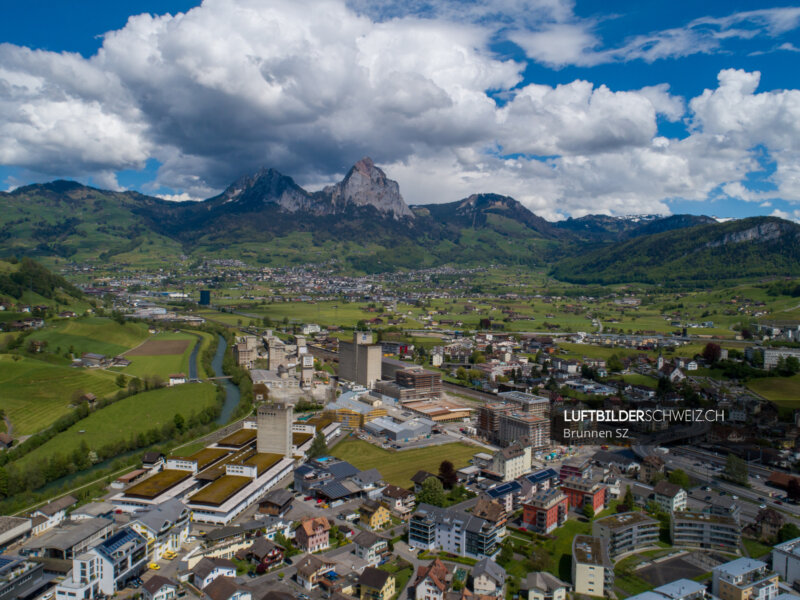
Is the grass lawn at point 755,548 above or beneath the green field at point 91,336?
beneath

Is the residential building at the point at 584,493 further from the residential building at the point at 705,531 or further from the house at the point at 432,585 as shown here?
the house at the point at 432,585

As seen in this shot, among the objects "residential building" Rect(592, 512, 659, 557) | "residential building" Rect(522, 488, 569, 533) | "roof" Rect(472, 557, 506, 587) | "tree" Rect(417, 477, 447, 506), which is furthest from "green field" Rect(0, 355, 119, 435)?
"residential building" Rect(592, 512, 659, 557)

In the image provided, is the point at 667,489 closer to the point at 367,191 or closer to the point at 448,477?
the point at 448,477

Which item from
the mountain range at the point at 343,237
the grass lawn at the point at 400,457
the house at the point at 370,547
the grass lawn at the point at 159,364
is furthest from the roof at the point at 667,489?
the mountain range at the point at 343,237

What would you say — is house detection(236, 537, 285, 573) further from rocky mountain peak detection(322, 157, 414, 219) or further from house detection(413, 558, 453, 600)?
rocky mountain peak detection(322, 157, 414, 219)

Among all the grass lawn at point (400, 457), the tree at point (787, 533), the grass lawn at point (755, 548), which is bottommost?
the grass lawn at point (755, 548)

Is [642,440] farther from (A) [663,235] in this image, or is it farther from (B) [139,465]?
(A) [663,235]
